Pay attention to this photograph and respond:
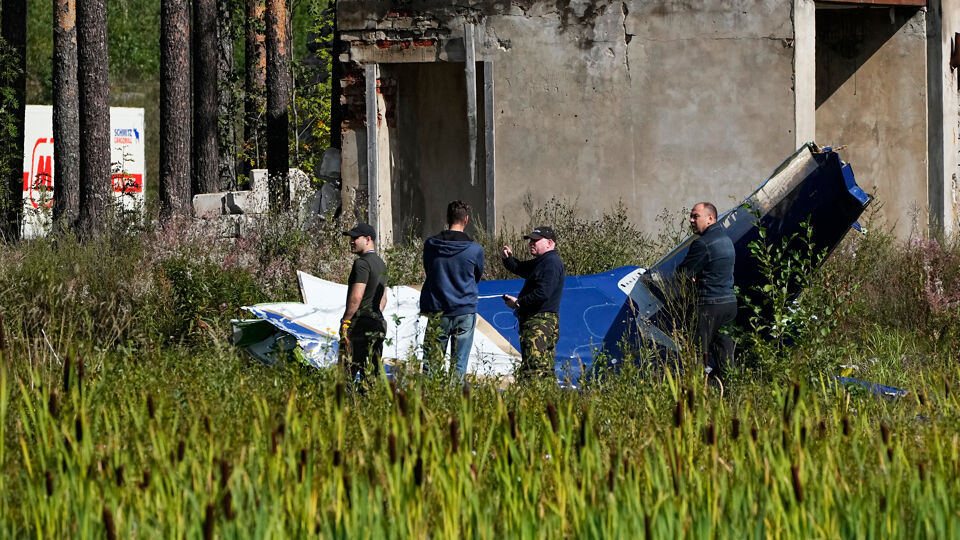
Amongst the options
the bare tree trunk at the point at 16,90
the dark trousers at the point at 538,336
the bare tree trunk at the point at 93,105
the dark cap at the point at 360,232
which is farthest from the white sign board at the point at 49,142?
the dark trousers at the point at 538,336

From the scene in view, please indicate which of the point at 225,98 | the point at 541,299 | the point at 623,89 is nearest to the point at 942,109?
the point at 623,89

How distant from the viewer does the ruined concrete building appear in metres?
12.1

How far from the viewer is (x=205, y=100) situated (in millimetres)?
21547

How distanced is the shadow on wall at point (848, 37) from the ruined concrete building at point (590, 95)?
562 millimetres

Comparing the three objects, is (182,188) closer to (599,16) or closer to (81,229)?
(81,229)

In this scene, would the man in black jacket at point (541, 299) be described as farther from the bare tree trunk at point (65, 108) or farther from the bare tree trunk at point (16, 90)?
the bare tree trunk at point (16, 90)

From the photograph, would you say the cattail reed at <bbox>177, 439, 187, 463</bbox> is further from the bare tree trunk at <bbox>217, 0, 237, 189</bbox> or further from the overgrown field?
the bare tree trunk at <bbox>217, 0, 237, 189</bbox>

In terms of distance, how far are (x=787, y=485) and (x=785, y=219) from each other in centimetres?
486

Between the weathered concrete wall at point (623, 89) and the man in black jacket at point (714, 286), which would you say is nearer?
the man in black jacket at point (714, 286)

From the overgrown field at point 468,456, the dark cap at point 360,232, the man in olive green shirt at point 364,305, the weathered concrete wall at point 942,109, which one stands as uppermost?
the weathered concrete wall at point 942,109

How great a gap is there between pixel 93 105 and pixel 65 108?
1870mm

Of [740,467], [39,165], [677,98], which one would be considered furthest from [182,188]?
[740,467]

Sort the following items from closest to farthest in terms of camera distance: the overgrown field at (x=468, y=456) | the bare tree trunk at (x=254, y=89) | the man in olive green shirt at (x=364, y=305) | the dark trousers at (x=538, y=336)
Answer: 1. the overgrown field at (x=468, y=456)
2. the dark trousers at (x=538, y=336)
3. the man in olive green shirt at (x=364, y=305)
4. the bare tree trunk at (x=254, y=89)

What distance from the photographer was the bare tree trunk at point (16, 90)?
1886 centimetres
